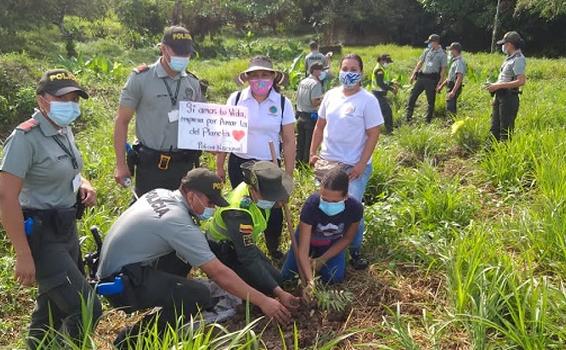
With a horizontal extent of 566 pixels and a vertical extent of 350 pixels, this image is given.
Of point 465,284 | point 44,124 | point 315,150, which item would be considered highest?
point 44,124

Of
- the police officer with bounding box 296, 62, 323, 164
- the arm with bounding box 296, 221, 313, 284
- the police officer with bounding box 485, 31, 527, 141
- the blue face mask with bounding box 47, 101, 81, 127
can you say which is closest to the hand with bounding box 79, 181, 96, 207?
the blue face mask with bounding box 47, 101, 81, 127

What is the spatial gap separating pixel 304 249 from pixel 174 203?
3.26 ft

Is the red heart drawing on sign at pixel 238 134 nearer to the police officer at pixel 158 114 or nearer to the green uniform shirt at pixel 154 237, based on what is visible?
the police officer at pixel 158 114

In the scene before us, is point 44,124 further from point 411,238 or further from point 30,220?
point 411,238

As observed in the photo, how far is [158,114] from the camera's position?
3.57 m

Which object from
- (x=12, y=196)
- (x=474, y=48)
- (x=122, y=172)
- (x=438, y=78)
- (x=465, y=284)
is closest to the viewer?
(x=12, y=196)

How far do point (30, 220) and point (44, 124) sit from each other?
0.49m

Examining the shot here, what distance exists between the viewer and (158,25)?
2512cm

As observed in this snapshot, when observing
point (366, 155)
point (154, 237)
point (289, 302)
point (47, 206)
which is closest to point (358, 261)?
point (366, 155)

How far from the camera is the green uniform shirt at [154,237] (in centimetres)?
272

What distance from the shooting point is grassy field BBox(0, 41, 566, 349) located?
2584 mm

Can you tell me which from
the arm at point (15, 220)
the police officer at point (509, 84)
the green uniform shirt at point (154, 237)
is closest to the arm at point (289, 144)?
the green uniform shirt at point (154, 237)

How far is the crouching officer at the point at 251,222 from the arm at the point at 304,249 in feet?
0.72

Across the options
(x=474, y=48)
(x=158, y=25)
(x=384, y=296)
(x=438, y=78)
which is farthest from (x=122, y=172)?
(x=474, y=48)
